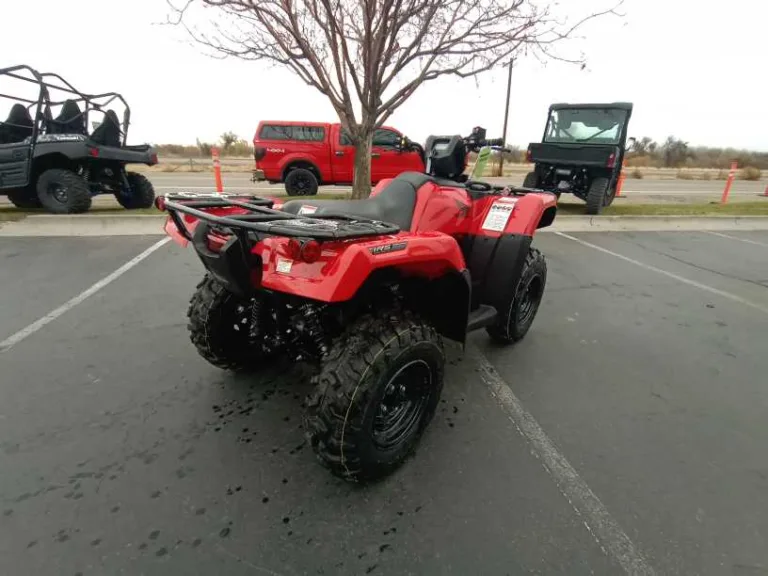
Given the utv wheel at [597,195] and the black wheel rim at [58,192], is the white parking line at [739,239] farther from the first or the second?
the black wheel rim at [58,192]

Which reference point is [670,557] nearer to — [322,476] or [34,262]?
[322,476]

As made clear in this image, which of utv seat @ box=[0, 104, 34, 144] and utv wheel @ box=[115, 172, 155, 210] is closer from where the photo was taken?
utv seat @ box=[0, 104, 34, 144]

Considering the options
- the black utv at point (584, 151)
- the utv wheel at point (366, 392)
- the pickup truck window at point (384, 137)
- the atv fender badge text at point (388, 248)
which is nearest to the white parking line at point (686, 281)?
the black utv at point (584, 151)

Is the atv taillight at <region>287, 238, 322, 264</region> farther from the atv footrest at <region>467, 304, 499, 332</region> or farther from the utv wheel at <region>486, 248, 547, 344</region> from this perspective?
the utv wheel at <region>486, 248, 547, 344</region>

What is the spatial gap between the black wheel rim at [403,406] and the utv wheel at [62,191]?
23.3 ft

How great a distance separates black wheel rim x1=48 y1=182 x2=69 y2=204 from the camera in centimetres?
664

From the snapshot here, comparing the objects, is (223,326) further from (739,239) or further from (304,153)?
(739,239)

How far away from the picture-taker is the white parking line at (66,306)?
3.00 meters

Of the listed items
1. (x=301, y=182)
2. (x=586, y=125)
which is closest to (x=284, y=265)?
(x=301, y=182)

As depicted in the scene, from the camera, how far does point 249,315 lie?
8.37 ft

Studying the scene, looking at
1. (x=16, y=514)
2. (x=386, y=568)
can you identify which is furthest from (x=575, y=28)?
(x=16, y=514)

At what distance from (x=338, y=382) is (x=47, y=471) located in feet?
4.60

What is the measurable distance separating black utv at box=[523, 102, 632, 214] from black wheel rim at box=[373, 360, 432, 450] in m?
8.46

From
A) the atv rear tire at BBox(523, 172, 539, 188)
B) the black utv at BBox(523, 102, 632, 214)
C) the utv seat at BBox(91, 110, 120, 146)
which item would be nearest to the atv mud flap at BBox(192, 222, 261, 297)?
the utv seat at BBox(91, 110, 120, 146)
